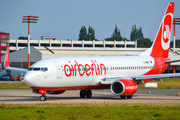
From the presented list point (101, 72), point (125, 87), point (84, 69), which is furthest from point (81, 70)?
point (125, 87)

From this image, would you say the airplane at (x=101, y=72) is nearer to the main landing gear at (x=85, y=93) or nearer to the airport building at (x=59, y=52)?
the main landing gear at (x=85, y=93)

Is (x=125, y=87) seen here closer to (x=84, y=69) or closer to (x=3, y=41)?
(x=84, y=69)

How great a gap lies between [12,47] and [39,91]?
133777 mm

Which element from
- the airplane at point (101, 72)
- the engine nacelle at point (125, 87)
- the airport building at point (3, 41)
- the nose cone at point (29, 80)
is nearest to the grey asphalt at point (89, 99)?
the engine nacelle at point (125, 87)

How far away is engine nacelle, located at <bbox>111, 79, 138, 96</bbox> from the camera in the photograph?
3250cm

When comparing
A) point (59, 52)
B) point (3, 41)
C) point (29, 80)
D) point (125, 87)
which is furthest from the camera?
point (3, 41)

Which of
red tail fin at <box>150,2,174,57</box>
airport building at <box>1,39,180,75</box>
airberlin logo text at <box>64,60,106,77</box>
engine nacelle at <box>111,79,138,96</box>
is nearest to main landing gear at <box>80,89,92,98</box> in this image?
airberlin logo text at <box>64,60,106,77</box>

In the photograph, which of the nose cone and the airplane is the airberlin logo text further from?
the nose cone

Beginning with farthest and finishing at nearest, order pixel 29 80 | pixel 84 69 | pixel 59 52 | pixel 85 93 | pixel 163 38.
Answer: pixel 59 52 < pixel 163 38 < pixel 85 93 < pixel 84 69 < pixel 29 80

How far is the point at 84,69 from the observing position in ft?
109

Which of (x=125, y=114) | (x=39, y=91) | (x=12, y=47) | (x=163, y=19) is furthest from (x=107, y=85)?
(x=12, y=47)

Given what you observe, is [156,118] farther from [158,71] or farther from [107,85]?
[158,71]

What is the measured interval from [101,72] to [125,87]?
3.64 m

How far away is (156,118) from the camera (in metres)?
17.7
